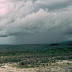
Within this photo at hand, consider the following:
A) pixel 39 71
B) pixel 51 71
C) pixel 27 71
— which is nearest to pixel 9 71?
pixel 27 71

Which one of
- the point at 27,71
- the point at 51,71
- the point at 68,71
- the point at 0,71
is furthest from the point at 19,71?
the point at 68,71

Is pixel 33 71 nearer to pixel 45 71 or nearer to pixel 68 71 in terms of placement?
pixel 45 71

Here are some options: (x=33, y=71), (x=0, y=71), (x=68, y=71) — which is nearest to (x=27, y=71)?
(x=33, y=71)

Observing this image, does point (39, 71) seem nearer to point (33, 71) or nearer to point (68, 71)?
point (33, 71)

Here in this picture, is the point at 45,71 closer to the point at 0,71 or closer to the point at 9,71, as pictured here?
the point at 9,71

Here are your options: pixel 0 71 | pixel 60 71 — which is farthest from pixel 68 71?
pixel 0 71

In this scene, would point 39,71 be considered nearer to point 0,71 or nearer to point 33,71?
point 33,71
